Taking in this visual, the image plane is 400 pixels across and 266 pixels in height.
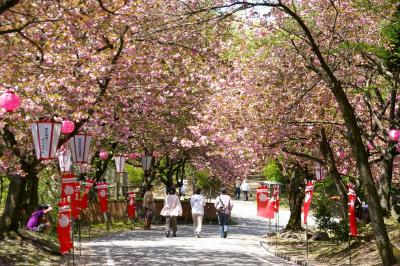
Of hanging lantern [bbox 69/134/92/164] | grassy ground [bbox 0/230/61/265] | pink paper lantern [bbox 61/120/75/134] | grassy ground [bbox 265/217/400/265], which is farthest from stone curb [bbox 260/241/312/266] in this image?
pink paper lantern [bbox 61/120/75/134]

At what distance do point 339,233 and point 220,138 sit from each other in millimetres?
5035

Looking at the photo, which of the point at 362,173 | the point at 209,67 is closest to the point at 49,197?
the point at 209,67

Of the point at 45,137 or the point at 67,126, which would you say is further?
the point at 67,126

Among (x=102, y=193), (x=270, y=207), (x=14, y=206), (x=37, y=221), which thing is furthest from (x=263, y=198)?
(x=14, y=206)

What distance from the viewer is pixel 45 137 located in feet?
43.6

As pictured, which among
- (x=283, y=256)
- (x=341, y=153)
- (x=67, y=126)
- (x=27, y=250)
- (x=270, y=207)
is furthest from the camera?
(x=270, y=207)

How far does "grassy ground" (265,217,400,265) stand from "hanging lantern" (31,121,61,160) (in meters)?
7.25

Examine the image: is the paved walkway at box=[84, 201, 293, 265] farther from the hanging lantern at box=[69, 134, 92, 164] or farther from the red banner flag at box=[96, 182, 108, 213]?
the hanging lantern at box=[69, 134, 92, 164]

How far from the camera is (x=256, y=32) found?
52.9ft

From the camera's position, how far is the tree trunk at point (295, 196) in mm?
25234

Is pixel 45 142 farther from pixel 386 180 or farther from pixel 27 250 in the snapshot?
pixel 386 180

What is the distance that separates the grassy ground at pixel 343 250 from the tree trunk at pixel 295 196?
3.70m

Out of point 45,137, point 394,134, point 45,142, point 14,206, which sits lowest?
point 14,206

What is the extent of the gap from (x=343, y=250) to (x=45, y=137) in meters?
9.04
